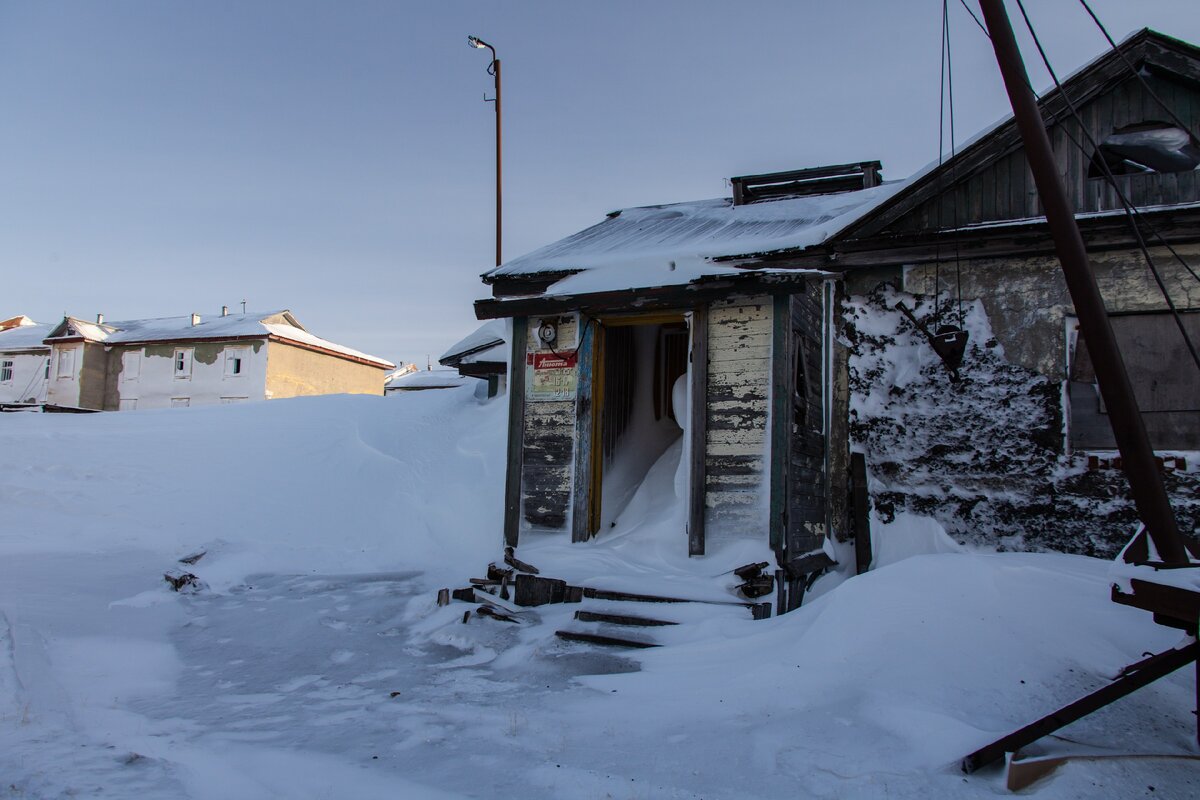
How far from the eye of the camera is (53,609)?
19.9ft

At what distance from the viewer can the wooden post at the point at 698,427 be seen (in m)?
7.61

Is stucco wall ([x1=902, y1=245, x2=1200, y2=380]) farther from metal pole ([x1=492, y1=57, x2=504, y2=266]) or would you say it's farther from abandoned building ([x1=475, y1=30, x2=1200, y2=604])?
metal pole ([x1=492, y1=57, x2=504, y2=266])

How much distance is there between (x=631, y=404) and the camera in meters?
10.5

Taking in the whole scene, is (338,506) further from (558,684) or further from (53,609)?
(558,684)

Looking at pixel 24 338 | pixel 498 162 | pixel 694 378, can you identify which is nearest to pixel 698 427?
pixel 694 378

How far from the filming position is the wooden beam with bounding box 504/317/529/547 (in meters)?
8.54

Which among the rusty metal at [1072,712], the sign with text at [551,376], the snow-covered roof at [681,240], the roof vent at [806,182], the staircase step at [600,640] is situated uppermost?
the roof vent at [806,182]

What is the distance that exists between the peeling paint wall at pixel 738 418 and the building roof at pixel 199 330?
26.9 m

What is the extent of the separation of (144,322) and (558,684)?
123ft

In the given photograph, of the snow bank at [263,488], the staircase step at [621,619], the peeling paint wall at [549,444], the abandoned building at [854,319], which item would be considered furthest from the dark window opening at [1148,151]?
the snow bank at [263,488]

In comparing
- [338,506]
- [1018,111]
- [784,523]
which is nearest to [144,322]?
[338,506]

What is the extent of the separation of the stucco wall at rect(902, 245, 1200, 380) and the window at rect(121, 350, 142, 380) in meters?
33.9

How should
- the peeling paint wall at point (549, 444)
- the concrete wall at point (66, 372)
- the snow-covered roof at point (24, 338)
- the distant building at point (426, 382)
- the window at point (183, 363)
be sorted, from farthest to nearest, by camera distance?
the distant building at point (426, 382), the snow-covered roof at point (24, 338), the concrete wall at point (66, 372), the window at point (183, 363), the peeling paint wall at point (549, 444)

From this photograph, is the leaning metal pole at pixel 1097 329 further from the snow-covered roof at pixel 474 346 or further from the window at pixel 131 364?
the window at pixel 131 364
